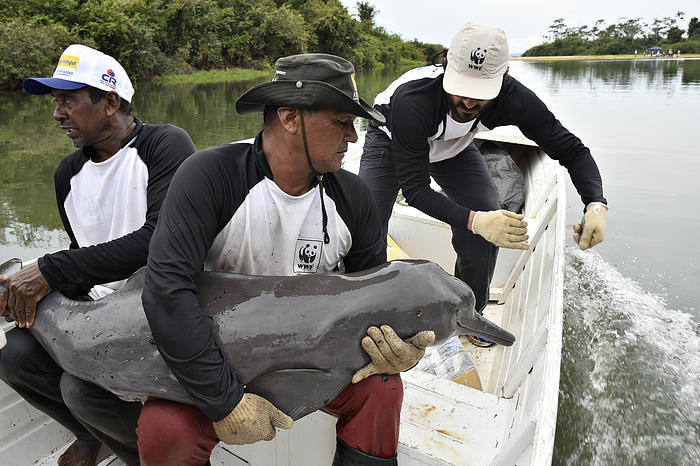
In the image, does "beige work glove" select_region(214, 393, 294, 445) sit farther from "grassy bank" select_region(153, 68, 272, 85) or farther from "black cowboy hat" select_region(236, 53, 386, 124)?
"grassy bank" select_region(153, 68, 272, 85)

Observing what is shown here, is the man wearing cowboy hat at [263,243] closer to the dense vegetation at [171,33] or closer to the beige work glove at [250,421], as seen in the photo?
the beige work glove at [250,421]

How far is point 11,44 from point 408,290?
2338 cm

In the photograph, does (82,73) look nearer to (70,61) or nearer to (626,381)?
(70,61)

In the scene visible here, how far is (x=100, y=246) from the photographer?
2.41 meters

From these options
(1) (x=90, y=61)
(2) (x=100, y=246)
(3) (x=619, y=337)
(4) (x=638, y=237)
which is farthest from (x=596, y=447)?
(4) (x=638, y=237)

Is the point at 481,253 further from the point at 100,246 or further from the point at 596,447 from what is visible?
the point at 100,246

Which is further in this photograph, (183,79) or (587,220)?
(183,79)

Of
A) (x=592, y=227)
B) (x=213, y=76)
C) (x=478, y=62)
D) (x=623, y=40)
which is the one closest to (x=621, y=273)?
(x=592, y=227)

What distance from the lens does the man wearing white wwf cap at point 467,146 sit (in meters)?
2.99

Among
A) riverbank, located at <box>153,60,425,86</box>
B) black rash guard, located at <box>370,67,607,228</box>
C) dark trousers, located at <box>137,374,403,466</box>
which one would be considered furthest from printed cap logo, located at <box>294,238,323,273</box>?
riverbank, located at <box>153,60,425,86</box>

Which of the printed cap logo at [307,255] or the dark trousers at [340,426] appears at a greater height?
the printed cap logo at [307,255]

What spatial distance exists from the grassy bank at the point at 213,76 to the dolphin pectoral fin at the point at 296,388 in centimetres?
3009

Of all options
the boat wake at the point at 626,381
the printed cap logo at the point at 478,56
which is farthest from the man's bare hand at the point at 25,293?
the boat wake at the point at 626,381

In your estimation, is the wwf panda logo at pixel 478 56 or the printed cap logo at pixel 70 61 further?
the wwf panda logo at pixel 478 56
